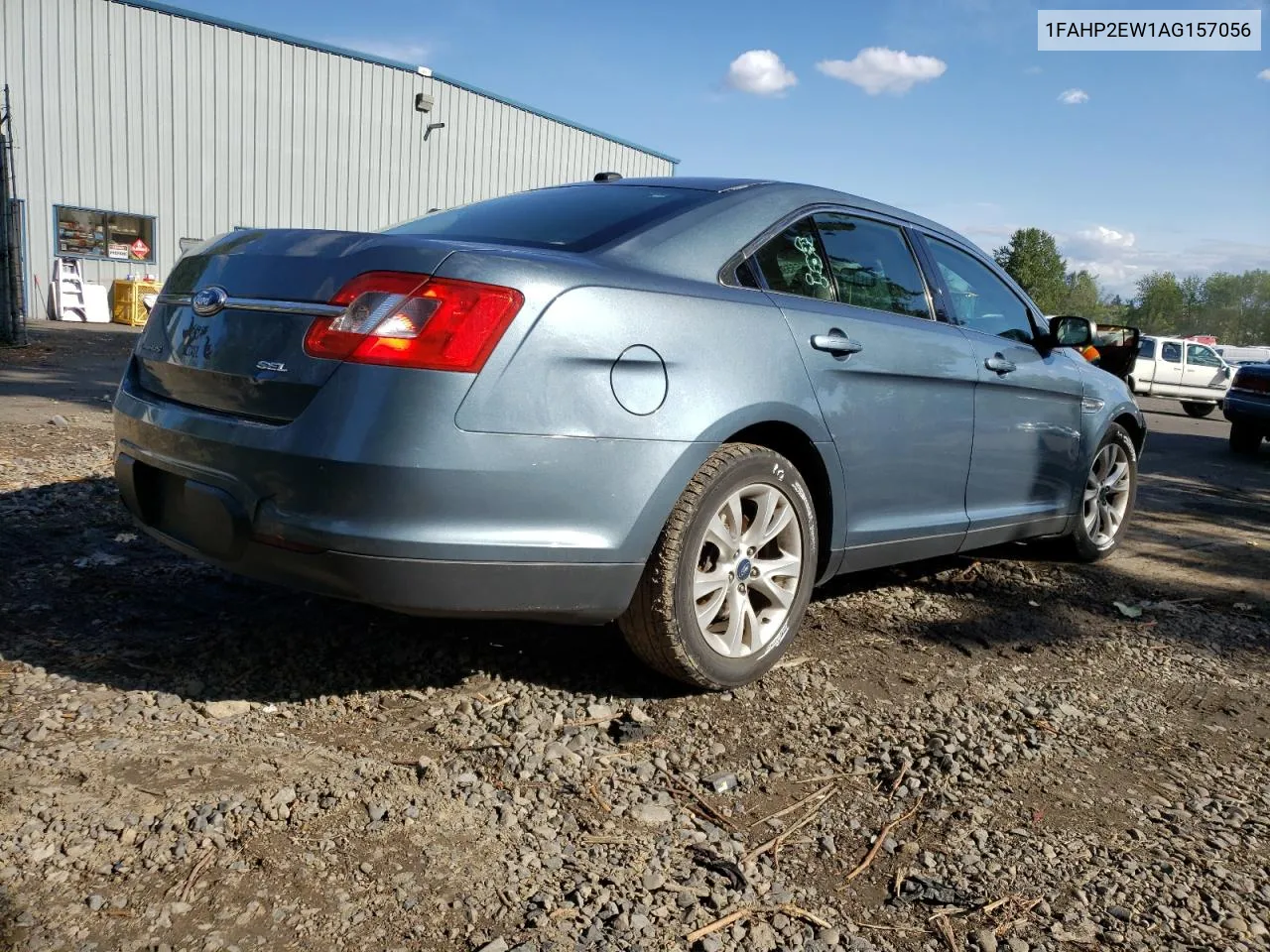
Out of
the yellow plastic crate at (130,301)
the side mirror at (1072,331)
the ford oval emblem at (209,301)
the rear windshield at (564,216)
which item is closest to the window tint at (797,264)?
the rear windshield at (564,216)

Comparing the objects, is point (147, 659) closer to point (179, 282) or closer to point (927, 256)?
point (179, 282)

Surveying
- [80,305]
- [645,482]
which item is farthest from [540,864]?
[80,305]

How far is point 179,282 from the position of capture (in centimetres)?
300

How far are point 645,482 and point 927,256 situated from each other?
6.52 feet

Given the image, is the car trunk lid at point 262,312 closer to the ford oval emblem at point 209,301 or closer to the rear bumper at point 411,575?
the ford oval emblem at point 209,301

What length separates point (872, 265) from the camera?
3.71 meters

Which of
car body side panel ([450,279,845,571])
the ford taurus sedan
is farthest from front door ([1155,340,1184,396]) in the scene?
car body side panel ([450,279,845,571])

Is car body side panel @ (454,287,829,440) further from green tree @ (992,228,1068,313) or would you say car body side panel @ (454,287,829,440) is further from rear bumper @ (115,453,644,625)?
green tree @ (992,228,1068,313)

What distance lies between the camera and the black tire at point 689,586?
2.79 metres

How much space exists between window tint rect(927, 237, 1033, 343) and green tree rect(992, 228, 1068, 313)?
75077mm

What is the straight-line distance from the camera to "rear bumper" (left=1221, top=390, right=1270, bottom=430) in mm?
11328

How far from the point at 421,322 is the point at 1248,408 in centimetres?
1170

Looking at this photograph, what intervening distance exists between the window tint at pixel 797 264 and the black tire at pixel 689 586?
0.58 meters

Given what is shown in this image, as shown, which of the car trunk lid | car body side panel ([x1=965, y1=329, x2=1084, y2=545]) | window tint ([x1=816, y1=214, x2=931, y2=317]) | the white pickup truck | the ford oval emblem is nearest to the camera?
the car trunk lid
